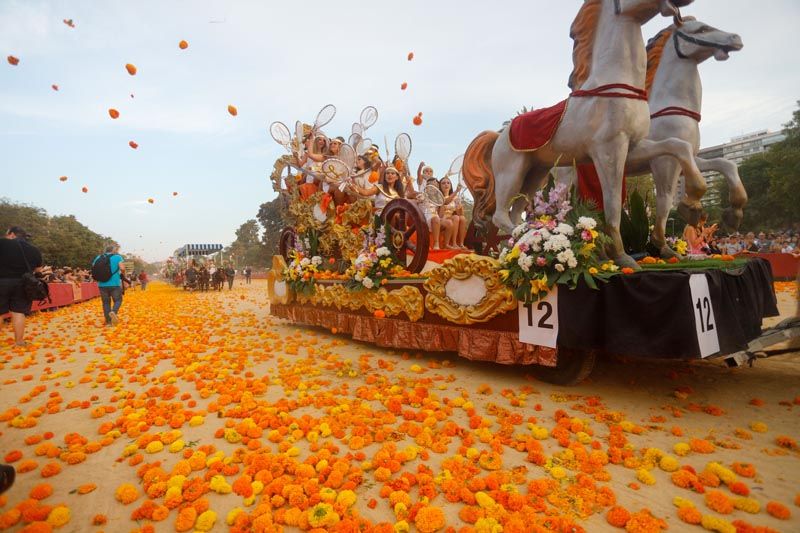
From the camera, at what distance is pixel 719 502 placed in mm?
Result: 1650

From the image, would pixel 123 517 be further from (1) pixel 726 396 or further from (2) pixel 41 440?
(1) pixel 726 396

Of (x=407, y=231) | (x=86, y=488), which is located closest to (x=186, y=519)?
(x=86, y=488)

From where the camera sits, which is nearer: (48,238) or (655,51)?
(655,51)

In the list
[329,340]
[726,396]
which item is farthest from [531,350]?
[329,340]

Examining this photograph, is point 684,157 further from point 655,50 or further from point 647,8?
point 655,50

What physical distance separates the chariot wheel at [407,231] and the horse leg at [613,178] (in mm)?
2162

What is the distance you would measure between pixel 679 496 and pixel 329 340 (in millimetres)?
4936

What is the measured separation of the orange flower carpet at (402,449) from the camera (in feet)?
5.46

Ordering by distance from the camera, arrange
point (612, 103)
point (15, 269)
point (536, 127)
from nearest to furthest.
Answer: point (612, 103) < point (536, 127) < point (15, 269)

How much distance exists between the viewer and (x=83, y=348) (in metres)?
5.40

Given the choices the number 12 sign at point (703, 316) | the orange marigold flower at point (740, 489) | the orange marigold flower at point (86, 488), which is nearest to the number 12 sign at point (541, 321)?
the number 12 sign at point (703, 316)

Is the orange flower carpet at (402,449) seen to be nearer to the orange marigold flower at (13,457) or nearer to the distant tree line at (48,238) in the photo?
the orange marigold flower at (13,457)

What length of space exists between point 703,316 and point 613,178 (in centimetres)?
144

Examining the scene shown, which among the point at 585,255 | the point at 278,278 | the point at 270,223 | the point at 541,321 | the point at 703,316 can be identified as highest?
the point at 270,223
